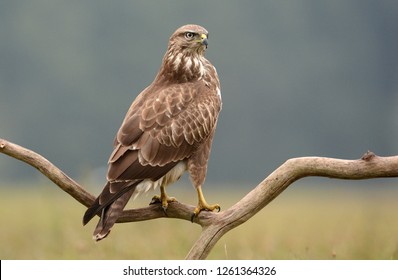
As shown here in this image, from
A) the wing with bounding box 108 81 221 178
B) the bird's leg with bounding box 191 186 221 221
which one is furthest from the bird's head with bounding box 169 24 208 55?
the bird's leg with bounding box 191 186 221 221

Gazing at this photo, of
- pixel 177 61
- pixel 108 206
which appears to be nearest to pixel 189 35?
pixel 177 61

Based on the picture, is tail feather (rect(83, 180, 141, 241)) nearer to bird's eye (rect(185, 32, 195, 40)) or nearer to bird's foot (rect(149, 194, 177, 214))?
bird's foot (rect(149, 194, 177, 214))

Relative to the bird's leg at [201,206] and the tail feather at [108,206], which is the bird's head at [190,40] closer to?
the bird's leg at [201,206]

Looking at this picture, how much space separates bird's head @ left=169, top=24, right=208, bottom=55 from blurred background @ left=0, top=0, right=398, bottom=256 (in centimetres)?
2460

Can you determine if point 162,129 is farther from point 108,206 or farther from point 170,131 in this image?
point 108,206

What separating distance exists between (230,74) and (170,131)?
40239 millimetres

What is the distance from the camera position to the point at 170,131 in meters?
6.22

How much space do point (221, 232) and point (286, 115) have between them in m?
45.5

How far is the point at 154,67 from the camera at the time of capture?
40000 mm

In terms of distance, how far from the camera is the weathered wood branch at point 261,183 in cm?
562

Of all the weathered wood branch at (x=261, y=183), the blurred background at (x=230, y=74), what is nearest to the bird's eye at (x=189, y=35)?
the weathered wood branch at (x=261, y=183)

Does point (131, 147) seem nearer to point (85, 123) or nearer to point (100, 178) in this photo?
point (100, 178)

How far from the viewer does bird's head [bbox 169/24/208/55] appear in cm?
627

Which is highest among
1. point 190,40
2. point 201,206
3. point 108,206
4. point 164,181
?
point 190,40
